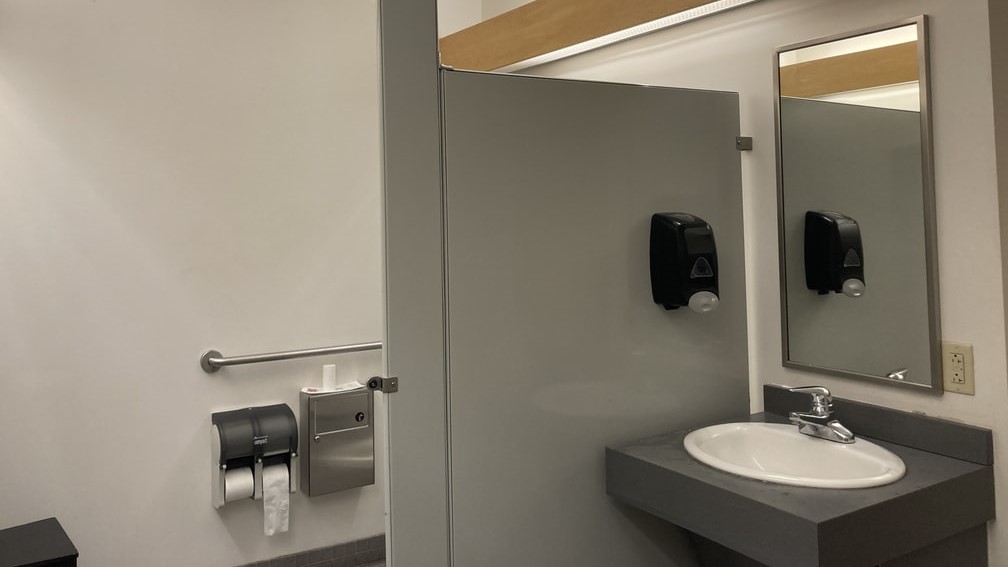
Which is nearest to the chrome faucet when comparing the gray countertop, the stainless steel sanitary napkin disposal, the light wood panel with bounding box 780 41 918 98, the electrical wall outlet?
the gray countertop

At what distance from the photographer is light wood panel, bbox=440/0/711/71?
7.79 ft

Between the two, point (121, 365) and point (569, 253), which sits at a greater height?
point (569, 253)

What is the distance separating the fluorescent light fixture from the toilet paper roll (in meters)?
2.01

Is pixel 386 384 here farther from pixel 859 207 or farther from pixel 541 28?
pixel 541 28

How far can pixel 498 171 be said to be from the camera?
5.96 feet

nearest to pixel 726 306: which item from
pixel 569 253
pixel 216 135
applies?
pixel 569 253

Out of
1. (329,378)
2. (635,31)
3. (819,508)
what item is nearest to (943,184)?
(819,508)

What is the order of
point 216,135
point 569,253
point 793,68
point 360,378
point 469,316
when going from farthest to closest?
point 360,378, point 216,135, point 793,68, point 569,253, point 469,316

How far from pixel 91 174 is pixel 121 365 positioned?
69 cm

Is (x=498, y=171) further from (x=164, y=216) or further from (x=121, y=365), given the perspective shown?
(x=121, y=365)

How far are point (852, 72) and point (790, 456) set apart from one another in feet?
3.57

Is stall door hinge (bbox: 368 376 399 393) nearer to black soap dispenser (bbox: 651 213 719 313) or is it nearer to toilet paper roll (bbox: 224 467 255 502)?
black soap dispenser (bbox: 651 213 719 313)

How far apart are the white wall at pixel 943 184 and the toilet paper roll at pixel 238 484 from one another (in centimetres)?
184

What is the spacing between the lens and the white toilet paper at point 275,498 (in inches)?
103
